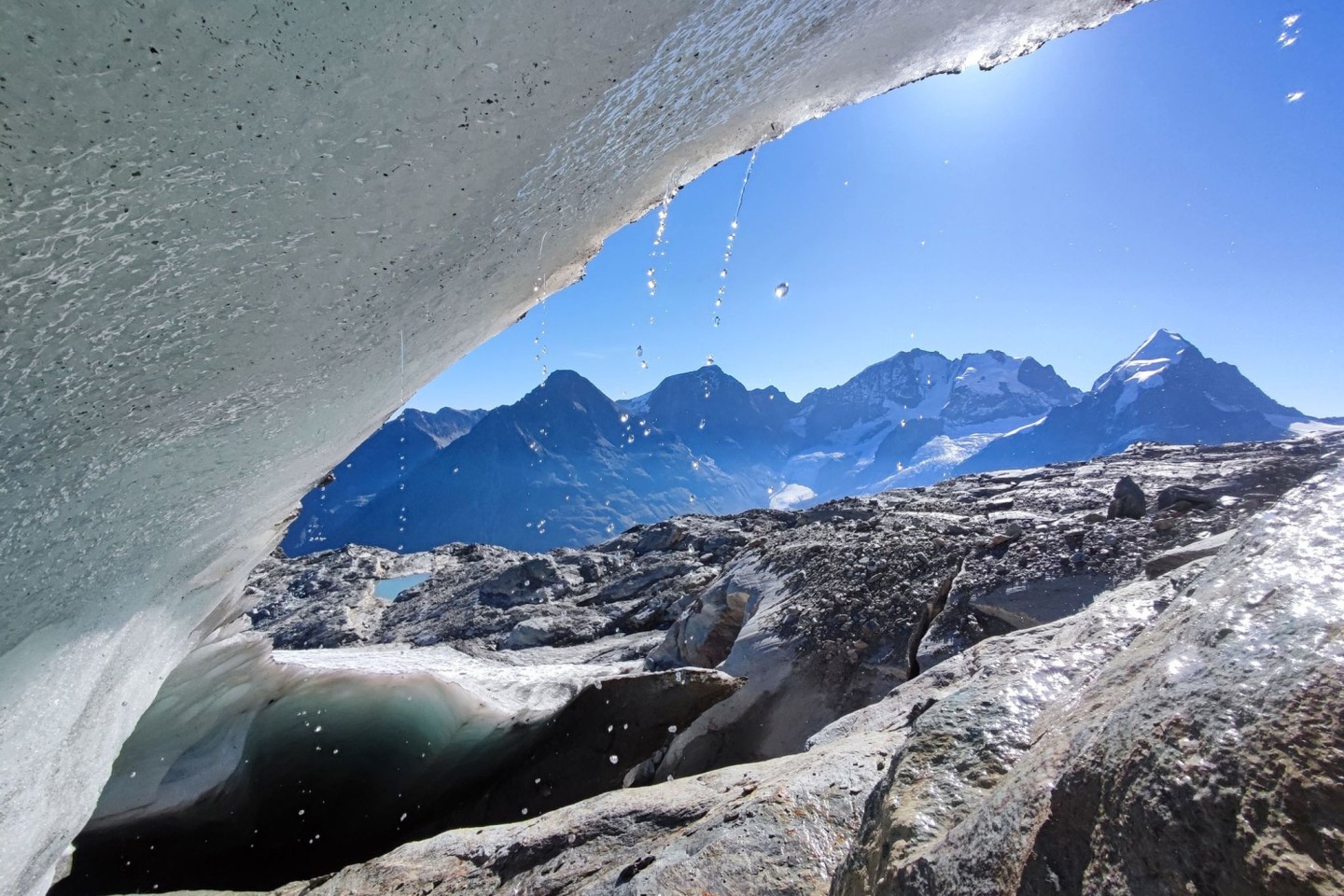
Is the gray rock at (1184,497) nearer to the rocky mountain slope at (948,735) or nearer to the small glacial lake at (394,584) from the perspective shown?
the rocky mountain slope at (948,735)

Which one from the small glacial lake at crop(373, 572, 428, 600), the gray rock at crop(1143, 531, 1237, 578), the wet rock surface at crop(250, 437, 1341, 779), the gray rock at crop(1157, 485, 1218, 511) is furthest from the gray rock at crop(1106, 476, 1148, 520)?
the small glacial lake at crop(373, 572, 428, 600)

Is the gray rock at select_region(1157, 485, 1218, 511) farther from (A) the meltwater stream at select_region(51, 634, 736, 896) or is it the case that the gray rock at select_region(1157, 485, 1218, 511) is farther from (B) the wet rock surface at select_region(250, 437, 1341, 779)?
(A) the meltwater stream at select_region(51, 634, 736, 896)

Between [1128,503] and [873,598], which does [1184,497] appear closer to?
[1128,503]

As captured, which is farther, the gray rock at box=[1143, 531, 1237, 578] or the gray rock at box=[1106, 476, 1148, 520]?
the gray rock at box=[1106, 476, 1148, 520]

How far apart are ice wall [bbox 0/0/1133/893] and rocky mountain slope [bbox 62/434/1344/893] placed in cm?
276

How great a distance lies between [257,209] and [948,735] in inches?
132

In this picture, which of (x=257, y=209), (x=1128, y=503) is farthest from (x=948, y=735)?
(x=1128, y=503)

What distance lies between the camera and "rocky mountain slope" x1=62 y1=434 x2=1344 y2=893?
49.6 inches

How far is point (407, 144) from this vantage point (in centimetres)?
223

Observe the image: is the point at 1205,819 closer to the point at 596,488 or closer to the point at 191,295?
the point at 191,295

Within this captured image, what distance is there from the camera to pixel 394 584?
37.2 metres

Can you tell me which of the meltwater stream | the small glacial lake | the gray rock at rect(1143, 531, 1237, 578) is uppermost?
the gray rock at rect(1143, 531, 1237, 578)

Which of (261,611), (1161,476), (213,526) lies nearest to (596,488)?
(261,611)

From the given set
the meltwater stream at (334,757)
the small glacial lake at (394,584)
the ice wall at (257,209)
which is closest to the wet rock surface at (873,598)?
the meltwater stream at (334,757)
